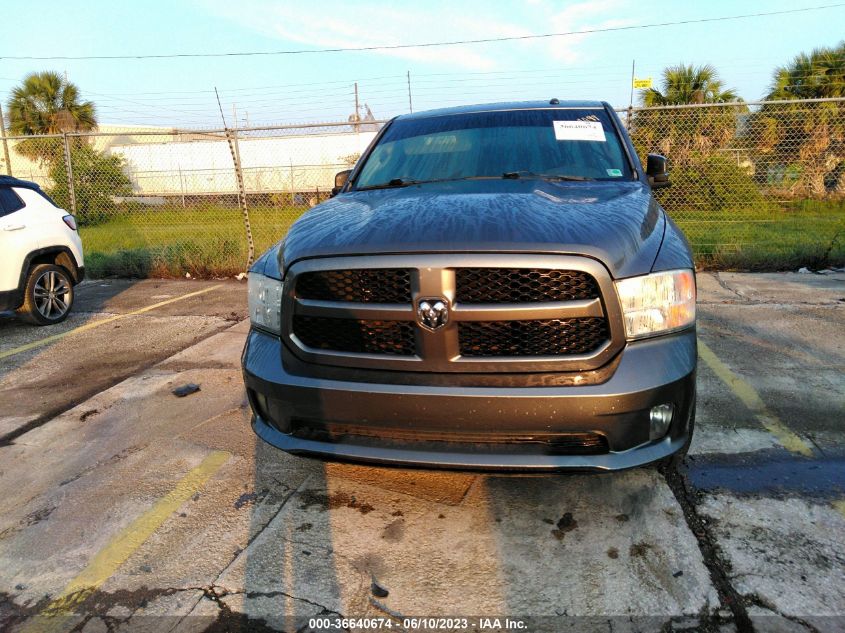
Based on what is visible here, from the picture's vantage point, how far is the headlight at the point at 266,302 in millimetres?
2559

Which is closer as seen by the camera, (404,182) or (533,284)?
(533,284)

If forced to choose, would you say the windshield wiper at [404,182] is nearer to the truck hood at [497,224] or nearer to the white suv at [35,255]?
the truck hood at [497,224]

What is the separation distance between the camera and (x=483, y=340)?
223cm

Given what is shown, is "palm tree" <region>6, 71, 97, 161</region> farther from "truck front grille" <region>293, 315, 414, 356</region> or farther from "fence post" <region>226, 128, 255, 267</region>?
"truck front grille" <region>293, 315, 414, 356</region>

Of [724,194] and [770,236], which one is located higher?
[724,194]

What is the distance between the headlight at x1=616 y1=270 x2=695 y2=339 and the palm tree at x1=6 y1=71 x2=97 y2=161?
106 feet

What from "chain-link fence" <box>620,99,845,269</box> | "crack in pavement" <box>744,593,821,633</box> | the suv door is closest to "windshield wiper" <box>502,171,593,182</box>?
"crack in pavement" <box>744,593,821,633</box>

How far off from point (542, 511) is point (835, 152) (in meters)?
9.43

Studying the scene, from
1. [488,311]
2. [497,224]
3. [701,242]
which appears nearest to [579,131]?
[497,224]

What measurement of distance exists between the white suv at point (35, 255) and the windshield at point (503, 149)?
4264mm

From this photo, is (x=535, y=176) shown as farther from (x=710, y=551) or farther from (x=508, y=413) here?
(x=710, y=551)

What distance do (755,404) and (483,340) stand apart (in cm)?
240

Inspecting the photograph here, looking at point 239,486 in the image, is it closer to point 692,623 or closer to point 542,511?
point 542,511

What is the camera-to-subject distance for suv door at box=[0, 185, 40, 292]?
6004 millimetres
